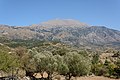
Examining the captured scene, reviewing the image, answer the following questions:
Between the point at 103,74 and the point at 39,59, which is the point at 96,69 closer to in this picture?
the point at 103,74

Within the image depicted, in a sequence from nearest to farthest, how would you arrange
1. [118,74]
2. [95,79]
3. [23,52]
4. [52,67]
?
[52,67]
[23,52]
[95,79]
[118,74]

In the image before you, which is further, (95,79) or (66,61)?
(95,79)

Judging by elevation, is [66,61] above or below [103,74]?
above

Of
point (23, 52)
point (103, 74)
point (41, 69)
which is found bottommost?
point (103, 74)

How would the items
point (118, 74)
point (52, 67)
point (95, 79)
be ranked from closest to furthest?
point (52, 67), point (95, 79), point (118, 74)

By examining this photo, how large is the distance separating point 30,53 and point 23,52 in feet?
7.96

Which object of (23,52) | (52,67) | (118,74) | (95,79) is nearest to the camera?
(52,67)

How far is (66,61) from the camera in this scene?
5253cm

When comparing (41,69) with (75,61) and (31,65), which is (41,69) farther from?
(75,61)

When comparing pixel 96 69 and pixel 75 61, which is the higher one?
pixel 75 61

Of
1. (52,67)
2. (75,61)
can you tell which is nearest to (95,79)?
(75,61)

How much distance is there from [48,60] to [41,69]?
2540 mm

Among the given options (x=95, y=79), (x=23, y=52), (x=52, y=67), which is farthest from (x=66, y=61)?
(x=95, y=79)

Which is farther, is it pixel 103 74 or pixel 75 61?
pixel 103 74
